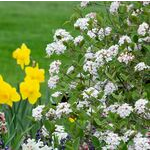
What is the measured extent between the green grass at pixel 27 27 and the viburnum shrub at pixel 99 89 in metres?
5.21

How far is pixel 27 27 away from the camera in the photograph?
49.0ft

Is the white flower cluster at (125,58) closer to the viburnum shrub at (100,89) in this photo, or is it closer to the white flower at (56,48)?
the viburnum shrub at (100,89)

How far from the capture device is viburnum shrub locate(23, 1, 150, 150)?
11.1 ft

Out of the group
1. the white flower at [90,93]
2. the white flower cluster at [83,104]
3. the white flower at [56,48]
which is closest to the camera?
the white flower at [90,93]

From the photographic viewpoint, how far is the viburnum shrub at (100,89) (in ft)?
11.1

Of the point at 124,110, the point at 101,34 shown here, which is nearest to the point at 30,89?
the point at 101,34

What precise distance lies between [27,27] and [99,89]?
11212mm

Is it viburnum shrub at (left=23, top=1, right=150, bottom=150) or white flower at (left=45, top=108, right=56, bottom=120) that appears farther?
white flower at (left=45, top=108, right=56, bottom=120)

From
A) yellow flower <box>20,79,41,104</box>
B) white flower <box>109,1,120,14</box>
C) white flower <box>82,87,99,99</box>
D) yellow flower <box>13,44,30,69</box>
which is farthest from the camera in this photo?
yellow flower <box>13,44,30,69</box>

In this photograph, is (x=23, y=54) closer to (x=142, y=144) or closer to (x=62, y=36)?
(x=62, y=36)

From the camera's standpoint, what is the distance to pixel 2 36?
1366 centimetres

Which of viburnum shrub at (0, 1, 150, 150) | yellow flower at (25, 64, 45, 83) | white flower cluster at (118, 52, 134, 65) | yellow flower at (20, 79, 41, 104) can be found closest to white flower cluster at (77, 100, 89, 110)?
viburnum shrub at (0, 1, 150, 150)

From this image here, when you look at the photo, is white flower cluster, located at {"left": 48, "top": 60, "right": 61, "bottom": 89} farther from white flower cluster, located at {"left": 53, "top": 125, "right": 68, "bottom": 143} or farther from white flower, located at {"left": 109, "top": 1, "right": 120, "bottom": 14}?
white flower, located at {"left": 109, "top": 1, "right": 120, "bottom": 14}

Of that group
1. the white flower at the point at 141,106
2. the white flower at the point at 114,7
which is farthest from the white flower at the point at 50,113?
the white flower at the point at 114,7
